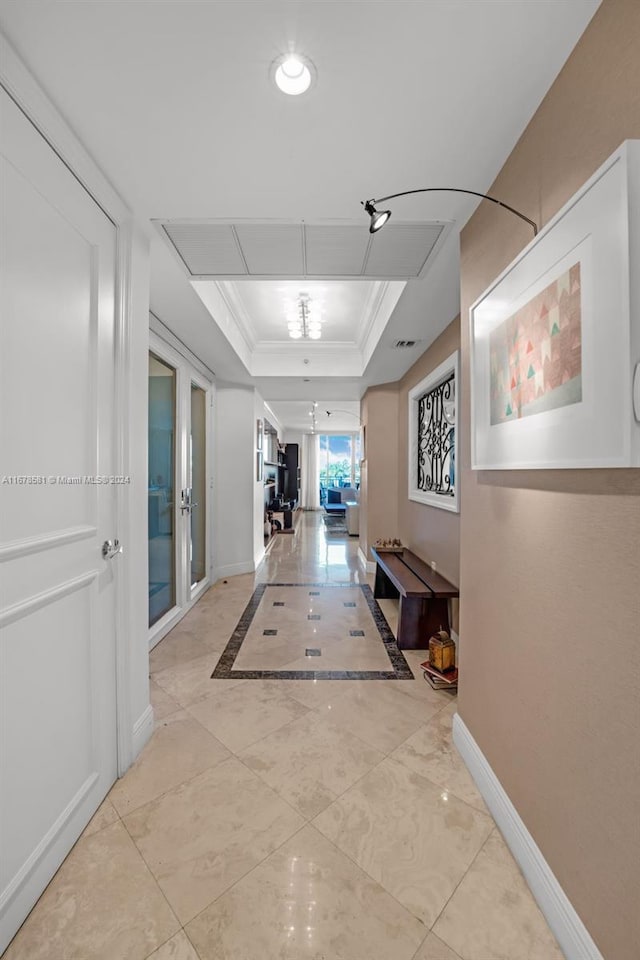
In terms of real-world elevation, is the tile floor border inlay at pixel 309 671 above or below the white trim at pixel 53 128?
below

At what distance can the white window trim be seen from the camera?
9.30ft

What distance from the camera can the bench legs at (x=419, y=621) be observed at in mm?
2852

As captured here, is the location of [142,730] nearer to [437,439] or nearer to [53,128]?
[53,128]

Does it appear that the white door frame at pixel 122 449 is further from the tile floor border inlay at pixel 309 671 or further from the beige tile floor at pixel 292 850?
the tile floor border inlay at pixel 309 671

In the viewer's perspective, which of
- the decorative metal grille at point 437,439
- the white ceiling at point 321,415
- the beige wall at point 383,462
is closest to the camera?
the decorative metal grille at point 437,439

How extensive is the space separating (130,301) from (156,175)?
503 mm

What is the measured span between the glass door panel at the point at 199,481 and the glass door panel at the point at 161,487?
0.75 meters

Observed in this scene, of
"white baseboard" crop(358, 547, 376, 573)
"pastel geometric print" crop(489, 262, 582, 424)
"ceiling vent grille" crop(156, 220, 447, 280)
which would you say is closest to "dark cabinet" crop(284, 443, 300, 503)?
"white baseboard" crop(358, 547, 376, 573)

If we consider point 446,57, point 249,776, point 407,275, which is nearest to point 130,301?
point 446,57

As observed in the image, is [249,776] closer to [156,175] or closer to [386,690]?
[386,690]

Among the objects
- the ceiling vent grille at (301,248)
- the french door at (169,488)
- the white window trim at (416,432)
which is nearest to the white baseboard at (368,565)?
the white window trim at (416,432)

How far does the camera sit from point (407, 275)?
7.45 ft

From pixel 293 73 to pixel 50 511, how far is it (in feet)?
5.05

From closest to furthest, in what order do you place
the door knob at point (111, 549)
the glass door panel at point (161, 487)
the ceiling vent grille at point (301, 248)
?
the door knob at point (111, 549)
the ceiling vent grille at point (301, 248)
the glass door panel at point (161, 487)
